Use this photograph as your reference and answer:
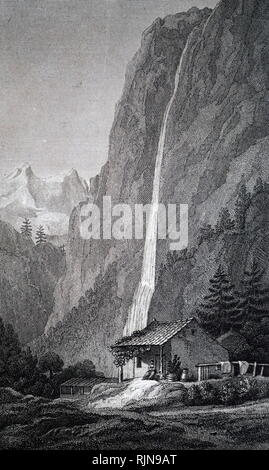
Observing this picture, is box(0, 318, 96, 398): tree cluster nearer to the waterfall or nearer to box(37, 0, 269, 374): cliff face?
box(37, 0, 269, 374): cliff face

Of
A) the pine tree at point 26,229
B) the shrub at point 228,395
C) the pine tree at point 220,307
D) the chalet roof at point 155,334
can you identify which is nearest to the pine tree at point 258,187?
the pine tree at point 220,307

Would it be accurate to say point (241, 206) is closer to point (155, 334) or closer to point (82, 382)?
point (155, 334)

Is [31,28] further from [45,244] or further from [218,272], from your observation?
[218,272]

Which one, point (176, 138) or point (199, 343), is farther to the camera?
point (176, 138)

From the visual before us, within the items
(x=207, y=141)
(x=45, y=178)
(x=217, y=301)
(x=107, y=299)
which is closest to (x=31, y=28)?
(x=45, y=178)

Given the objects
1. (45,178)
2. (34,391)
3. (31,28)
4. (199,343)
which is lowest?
(34,391)

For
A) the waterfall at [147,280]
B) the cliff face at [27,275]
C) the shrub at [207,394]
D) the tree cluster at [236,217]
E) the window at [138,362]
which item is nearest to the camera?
the shrub at [207,394]

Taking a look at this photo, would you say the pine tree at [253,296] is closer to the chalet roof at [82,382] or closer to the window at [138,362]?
the window at [138,362]
